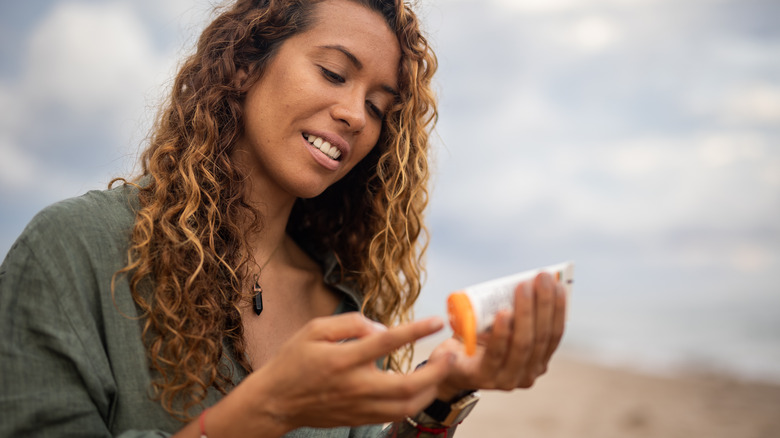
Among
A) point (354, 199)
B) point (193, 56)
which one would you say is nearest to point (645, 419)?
point (354, 199)

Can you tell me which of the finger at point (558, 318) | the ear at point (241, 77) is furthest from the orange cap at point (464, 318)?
the ear at point (241, 77)

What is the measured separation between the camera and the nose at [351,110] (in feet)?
7.34

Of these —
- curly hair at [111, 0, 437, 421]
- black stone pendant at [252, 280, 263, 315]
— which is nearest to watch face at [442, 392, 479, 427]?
curly hair at [111, 0, 437, 421]

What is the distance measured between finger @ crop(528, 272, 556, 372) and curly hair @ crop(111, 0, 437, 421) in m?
1.01

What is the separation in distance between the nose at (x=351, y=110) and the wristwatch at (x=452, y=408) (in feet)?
3.53

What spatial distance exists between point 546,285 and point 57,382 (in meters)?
1.32

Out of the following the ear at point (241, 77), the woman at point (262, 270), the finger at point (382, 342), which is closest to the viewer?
the finger at point (382, 342)

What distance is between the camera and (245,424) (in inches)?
55.5

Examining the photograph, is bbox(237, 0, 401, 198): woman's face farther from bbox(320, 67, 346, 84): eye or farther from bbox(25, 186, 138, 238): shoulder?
bbox(25, 186, 138, 238): shoulder

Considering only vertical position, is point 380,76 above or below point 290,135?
above

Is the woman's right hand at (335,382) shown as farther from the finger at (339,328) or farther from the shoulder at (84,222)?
the shoulder at (84,222)

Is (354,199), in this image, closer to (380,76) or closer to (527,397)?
(380,76)

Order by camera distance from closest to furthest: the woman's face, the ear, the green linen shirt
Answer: the green linen shirt
the woman's face
the ear

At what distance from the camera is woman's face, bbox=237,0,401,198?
222cm
